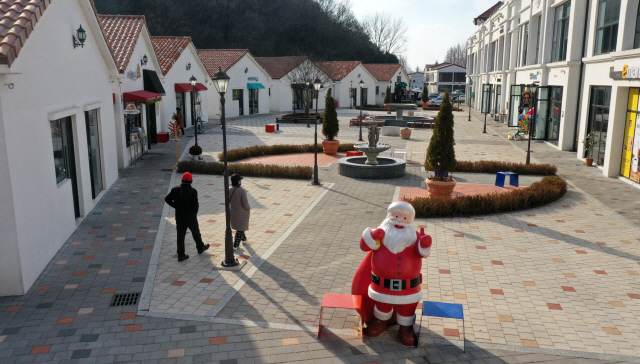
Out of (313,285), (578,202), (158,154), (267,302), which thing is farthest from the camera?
(158,154)

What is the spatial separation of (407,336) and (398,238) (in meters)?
1.34

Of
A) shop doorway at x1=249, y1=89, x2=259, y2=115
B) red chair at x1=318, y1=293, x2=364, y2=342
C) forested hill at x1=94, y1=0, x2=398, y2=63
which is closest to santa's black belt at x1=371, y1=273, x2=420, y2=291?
red chair at x1=318, y1=293, x2=364, y2=342

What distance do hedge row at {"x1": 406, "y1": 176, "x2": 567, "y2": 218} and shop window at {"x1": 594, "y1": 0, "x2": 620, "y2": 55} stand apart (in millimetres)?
8594

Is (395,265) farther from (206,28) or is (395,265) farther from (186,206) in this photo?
(206,28)

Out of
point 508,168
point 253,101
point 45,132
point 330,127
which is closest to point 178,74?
point 330,127

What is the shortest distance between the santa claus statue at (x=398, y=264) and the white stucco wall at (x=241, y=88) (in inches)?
1419

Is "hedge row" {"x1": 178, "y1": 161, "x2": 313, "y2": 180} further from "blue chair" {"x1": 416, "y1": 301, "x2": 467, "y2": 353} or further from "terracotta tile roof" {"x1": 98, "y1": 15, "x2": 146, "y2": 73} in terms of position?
"blue chair" {"x1": 416, "y1": 301, "x2": 467, "y2": 353}

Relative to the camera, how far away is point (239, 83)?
4375 cm

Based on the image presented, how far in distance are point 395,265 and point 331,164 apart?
45.5ft

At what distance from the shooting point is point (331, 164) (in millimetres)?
19984

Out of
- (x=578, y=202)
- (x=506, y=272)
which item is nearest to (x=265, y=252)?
(x=506, y=272)

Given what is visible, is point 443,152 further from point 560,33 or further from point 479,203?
point 560,33

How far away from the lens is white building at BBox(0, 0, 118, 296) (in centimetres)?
761

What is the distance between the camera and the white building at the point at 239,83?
1650 inches
